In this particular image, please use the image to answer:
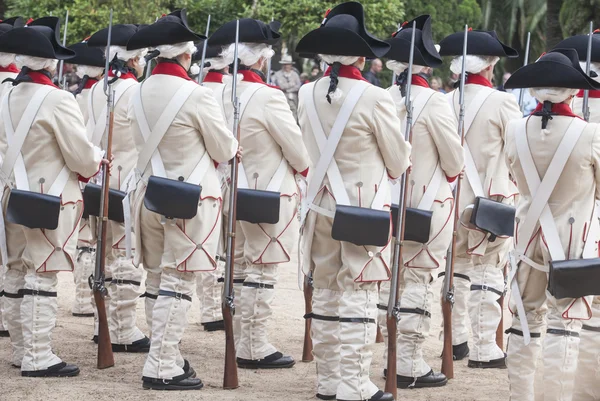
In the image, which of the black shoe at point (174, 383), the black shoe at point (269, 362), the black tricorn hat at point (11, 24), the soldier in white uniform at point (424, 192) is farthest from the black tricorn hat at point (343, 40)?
the black tricorn hat at point (11, 24)

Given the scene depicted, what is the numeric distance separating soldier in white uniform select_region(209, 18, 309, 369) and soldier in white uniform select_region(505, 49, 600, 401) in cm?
193

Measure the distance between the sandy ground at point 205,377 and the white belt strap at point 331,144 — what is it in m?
1.39

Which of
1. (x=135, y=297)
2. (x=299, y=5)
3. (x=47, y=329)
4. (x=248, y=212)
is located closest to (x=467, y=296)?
(x=248, y=212)

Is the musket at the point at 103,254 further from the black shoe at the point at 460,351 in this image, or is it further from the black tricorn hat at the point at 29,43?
the black shoe at the point at 460,351

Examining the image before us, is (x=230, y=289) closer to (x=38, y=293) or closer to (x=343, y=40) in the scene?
(x=38, y=293)

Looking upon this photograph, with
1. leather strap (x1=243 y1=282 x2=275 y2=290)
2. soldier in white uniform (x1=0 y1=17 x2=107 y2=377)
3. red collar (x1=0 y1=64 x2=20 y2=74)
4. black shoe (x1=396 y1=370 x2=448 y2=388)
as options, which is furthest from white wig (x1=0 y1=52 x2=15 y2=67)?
black shoe (x1=396 y1=370 x2=448 y2=388)

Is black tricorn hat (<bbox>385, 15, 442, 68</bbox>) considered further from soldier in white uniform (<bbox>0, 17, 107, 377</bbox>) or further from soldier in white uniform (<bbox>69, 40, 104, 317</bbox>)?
soldier in white uniform (<bbox>69, 40, 104, 317</bbox>)

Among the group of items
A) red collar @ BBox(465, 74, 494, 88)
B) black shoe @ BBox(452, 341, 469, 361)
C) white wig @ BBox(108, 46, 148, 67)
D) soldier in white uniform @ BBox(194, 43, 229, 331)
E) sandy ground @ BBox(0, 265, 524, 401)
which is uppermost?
white wig @ BBox(108, 46, 148, 67)

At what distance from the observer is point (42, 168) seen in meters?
7.12

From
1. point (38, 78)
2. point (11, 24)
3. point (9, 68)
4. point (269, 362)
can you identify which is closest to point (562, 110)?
point (269, 362)

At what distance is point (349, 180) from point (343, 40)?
826mm

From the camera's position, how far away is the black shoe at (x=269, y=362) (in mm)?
7902

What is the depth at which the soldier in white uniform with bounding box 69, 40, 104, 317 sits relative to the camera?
341 inches

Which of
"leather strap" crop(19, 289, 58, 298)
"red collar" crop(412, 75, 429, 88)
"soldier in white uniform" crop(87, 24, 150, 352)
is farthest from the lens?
"soldier in white uniform" crop(87, 24, 150, 352)
